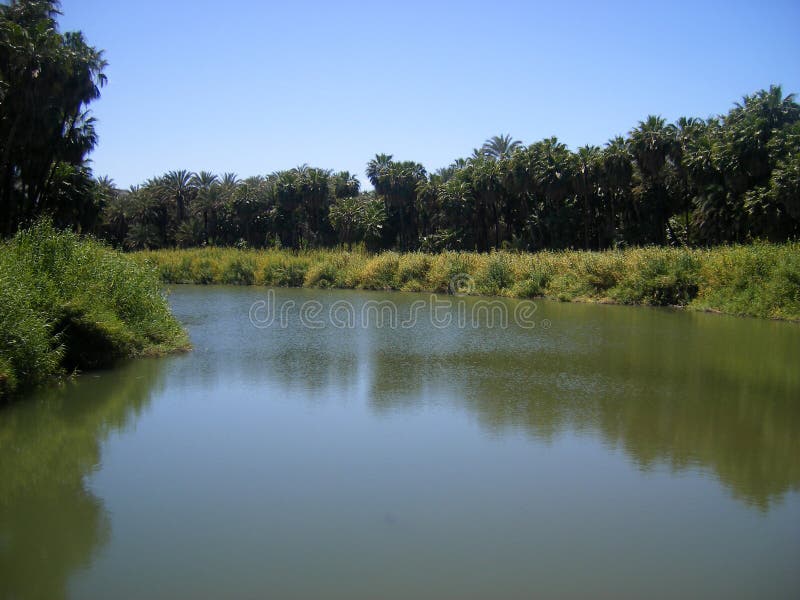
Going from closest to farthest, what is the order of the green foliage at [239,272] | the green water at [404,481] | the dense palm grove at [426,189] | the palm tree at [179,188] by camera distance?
1. the green water at [404,481]
2. the dense palm grove at [426,189]
3. the green foliage at [239,272]
4. the palm tree at [179,188]

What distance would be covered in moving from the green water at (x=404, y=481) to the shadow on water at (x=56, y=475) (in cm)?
4

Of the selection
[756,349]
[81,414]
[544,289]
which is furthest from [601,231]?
[81,414]

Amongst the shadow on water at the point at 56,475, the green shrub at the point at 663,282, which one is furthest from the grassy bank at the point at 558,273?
the shadow on water at the point at 56,475

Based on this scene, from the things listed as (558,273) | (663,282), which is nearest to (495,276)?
(558,273)

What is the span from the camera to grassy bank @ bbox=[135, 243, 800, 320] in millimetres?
31312

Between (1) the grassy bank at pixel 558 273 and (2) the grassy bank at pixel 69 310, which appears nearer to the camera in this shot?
(2) the grassy bank at pixel 69 310

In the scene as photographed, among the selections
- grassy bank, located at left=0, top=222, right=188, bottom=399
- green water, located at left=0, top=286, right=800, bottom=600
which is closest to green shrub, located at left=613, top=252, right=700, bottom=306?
green water, located at left=0, top=286, right=800, bottom=600

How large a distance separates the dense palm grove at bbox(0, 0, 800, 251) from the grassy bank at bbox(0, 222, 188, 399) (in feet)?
40.9

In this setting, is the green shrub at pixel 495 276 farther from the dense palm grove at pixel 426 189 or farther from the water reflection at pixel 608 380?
the water reflection at pixel 608 380

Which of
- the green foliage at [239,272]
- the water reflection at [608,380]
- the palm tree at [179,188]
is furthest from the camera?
the palm tree at [179,188]

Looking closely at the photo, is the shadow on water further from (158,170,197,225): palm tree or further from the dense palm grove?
(158,170,197,225): palm tree

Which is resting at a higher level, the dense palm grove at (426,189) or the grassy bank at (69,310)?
the dense palm grove at (426,189)

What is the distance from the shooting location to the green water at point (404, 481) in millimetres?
6781

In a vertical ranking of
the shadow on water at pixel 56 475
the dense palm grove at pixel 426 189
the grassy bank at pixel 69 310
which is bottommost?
the shadow on water at pixel 56 475
